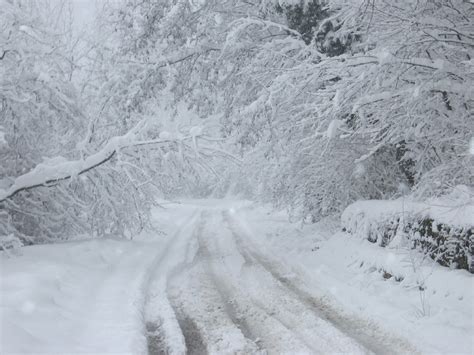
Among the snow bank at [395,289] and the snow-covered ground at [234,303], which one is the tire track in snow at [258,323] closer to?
the snow-covered ground at [234,303]

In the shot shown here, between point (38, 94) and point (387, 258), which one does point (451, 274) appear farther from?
point (38, 94)

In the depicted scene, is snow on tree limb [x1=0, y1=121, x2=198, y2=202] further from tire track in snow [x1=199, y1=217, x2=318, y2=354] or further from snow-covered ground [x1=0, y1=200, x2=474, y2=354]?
tire track in snow [x1=199, y1=217, x2=318, y2=354]

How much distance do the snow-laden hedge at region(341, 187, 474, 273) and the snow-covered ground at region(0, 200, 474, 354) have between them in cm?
23

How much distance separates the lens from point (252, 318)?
6297 millimetres

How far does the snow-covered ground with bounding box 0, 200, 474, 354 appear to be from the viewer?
517 centimetres

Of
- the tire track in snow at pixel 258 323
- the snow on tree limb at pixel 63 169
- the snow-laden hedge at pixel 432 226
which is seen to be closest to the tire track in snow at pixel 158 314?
the tire track in snow at pixel 258 323

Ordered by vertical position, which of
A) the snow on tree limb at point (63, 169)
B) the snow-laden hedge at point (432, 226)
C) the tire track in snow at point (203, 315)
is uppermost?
the snow on tree limb at point (63, 169)

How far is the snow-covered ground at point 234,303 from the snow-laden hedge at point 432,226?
232mm

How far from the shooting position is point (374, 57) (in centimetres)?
732

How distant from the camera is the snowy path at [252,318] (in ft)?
16.9

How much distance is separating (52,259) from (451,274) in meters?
7.14

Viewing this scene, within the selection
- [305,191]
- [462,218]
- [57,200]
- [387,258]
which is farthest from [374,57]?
[57,200]

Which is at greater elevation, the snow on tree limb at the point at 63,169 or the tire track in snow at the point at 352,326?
the snow on tree limb at the point at 63,169

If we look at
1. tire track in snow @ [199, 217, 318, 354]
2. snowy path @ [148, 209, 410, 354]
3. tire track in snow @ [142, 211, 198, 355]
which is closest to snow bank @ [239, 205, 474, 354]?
snowy path @ [148, 209, 410, 354]
